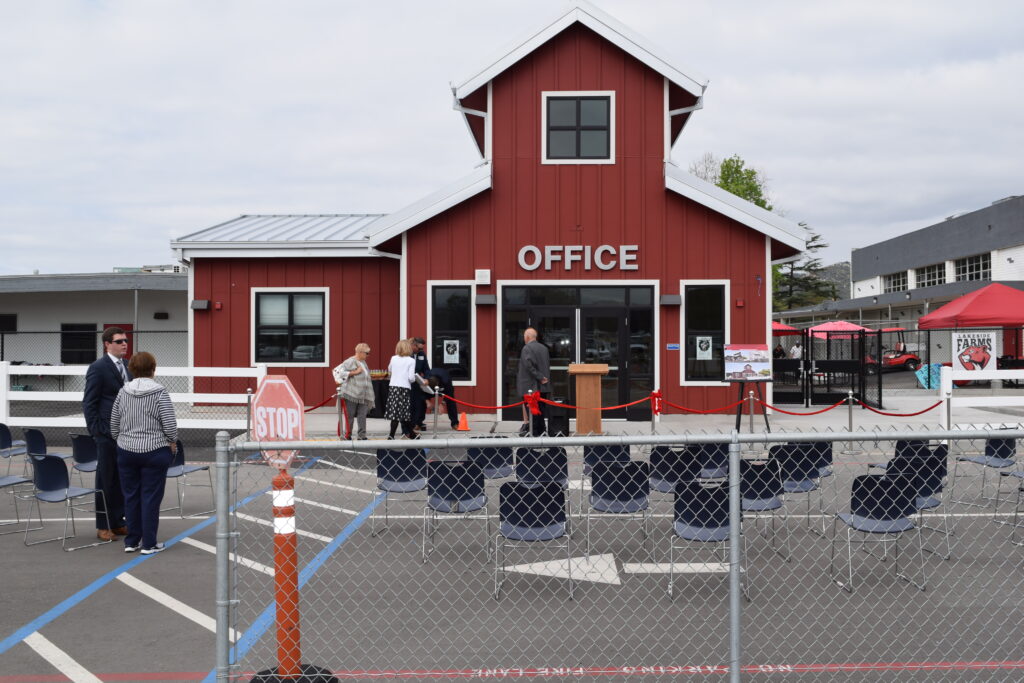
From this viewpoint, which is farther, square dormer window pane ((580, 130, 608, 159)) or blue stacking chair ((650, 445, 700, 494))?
square dormer window pane ((580, 130, 608, 159))

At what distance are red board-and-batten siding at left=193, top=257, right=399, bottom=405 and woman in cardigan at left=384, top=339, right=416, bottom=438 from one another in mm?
5439

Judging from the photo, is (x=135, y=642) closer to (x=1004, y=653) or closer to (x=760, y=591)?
(x=760, y=591)

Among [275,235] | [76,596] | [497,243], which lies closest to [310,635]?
[76,596]

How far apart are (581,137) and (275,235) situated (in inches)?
304

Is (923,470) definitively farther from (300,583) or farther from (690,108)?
(690,108)

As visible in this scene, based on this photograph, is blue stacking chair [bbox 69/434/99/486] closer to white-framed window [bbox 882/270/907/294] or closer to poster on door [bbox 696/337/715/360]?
poster on door [bbox 696/337/715/360]

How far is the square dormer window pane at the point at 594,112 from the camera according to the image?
16.8 metres

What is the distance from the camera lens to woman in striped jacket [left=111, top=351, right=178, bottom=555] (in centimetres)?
710

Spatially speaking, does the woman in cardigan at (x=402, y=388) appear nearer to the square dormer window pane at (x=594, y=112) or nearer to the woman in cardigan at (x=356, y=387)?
the woman in cardigan at (x=356, y=387)

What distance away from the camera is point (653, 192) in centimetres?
1666

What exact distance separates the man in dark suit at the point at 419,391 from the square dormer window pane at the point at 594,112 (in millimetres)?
6064

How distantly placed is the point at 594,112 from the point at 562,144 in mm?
948

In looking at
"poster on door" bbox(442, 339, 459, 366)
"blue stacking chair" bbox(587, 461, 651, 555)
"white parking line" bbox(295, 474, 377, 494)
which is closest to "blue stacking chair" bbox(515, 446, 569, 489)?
"blue stacking chair" bbox(587, 461, 651, 555)

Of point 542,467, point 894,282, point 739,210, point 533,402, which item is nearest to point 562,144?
point 739,210
